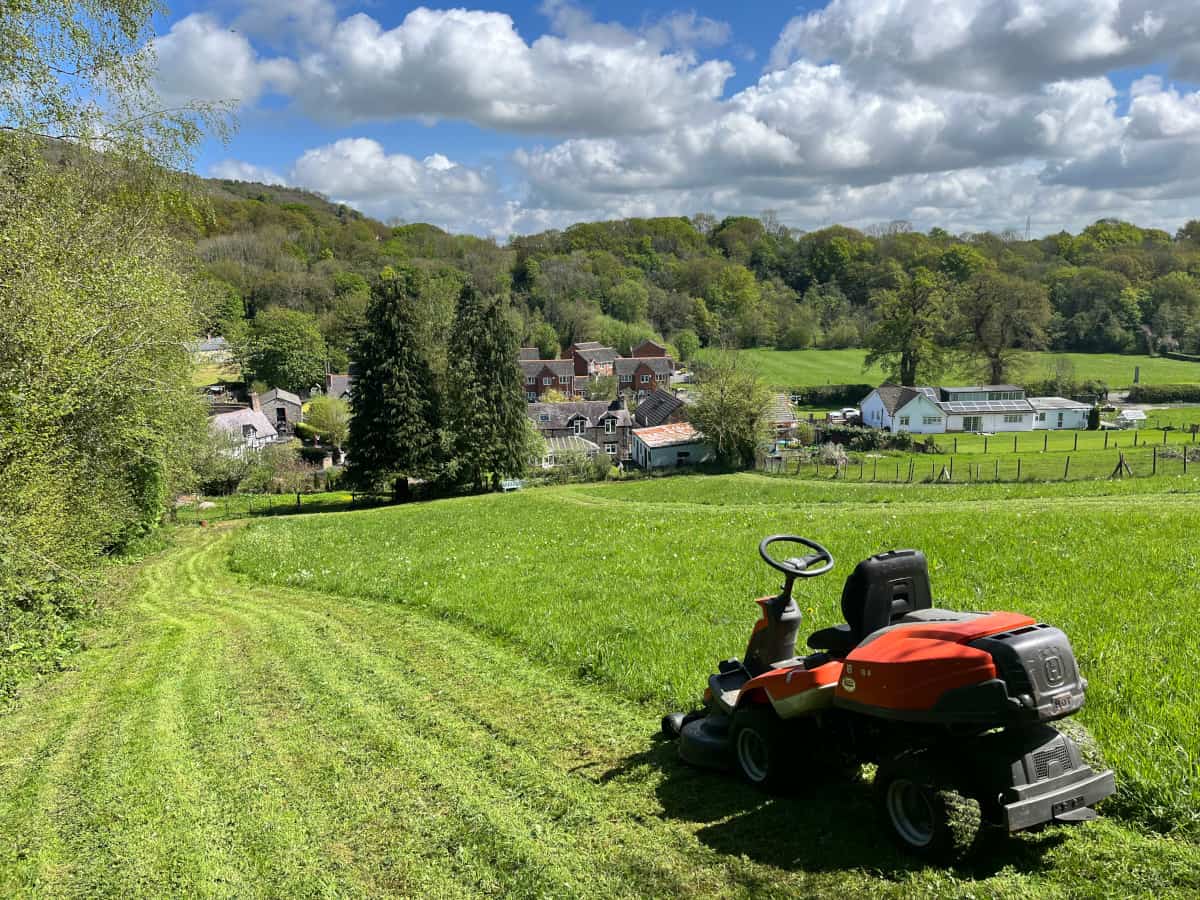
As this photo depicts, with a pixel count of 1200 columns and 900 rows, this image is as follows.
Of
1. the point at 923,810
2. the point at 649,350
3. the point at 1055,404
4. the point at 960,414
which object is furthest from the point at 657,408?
the point at 923,810

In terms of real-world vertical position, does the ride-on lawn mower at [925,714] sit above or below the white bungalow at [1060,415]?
above

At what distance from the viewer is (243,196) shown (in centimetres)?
17550

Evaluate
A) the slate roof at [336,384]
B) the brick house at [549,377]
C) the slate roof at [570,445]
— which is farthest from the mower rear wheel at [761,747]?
the brick house at [549,377]

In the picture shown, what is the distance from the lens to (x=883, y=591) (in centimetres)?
542

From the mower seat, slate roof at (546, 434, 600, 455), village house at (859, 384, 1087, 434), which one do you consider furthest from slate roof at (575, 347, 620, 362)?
the mower seat

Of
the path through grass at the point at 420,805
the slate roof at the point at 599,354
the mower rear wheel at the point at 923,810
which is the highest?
the slate roof at the point at 599,354

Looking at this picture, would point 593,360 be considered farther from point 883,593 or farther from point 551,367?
point 883,593

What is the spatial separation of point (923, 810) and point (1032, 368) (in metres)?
96.7

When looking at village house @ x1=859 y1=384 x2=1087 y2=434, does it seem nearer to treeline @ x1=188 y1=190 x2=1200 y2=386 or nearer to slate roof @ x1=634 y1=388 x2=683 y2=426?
treeline @ x1=188 y1=190 x2=1200 y2=386

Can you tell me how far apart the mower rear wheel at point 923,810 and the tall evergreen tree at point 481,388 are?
131ft

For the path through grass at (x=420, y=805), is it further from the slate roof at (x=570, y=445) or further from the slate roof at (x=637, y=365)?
the slate roof at (x=637, y=365)

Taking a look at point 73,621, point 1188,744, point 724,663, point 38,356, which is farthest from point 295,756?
point 73,621

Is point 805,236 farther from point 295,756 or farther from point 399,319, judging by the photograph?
point 295,756

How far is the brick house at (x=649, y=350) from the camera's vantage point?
119m
